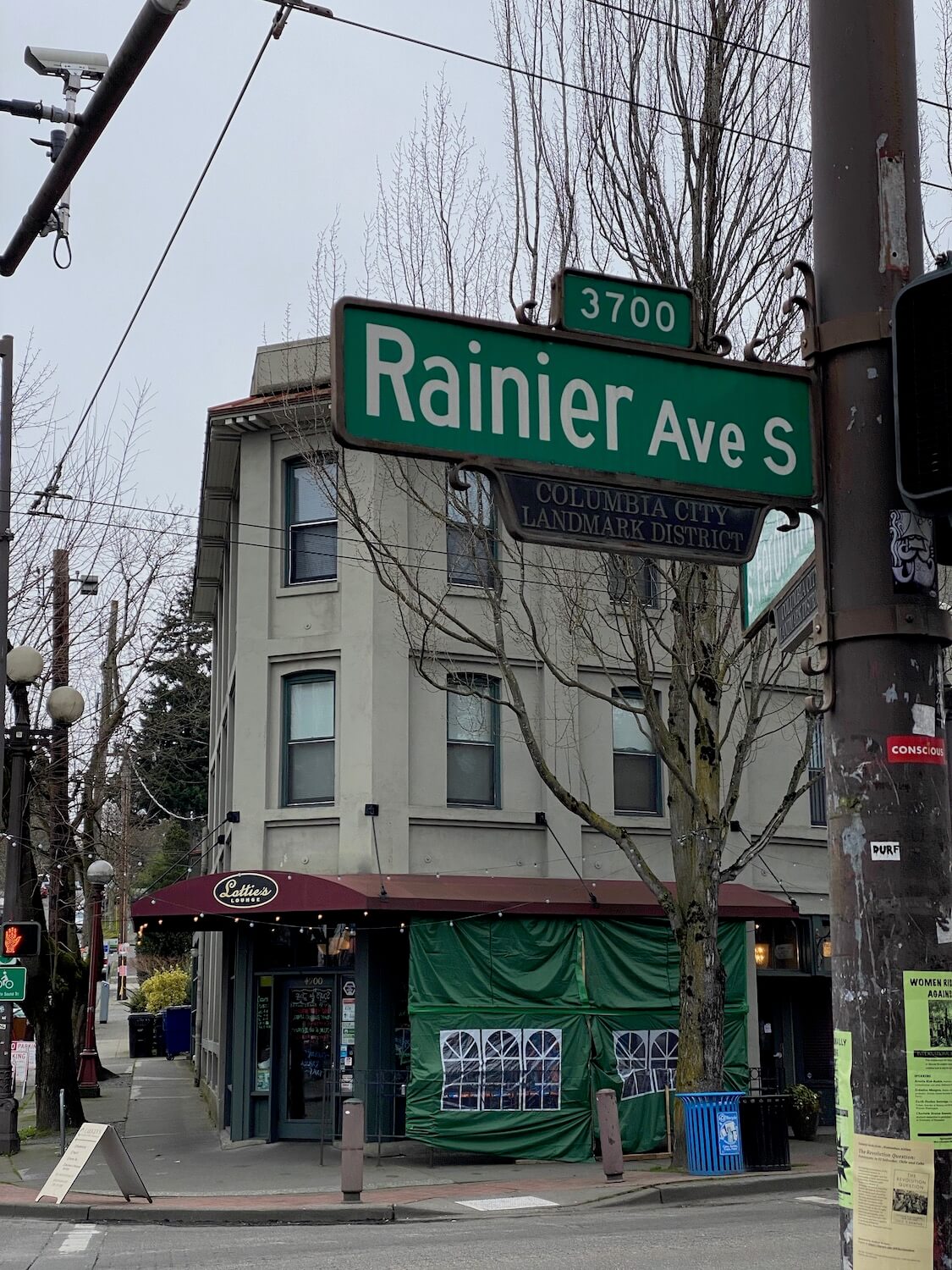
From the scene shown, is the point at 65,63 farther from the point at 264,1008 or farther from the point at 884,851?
the point at 264,1008

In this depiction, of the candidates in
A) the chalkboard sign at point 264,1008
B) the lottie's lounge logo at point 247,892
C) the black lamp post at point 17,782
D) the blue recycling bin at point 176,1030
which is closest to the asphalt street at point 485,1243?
the black lamp post at point 17,782

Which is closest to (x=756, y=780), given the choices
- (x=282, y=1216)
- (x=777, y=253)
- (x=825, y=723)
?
(x=777, y=253)

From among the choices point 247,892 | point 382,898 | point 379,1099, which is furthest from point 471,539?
point 379,1099

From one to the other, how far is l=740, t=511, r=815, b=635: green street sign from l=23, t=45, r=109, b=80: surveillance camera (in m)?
6.08

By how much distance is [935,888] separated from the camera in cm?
337

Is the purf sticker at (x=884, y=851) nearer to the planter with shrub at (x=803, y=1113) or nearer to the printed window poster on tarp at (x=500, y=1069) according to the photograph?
the printed window poster on tarp at (x=500, y=1069)

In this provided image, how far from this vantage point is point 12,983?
60.7 ft

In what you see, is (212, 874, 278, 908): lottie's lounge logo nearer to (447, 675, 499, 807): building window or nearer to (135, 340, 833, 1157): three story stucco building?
(135, 340, 833, 1157): three story stucco building

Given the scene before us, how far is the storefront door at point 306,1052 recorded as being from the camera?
20.5 metres

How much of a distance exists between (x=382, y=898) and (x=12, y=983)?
15.7 feet

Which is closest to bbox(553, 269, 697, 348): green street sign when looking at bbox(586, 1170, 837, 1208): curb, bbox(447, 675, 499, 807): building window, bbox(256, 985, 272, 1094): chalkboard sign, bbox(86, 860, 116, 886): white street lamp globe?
bbox(586, 1170, 837, 1208): curb

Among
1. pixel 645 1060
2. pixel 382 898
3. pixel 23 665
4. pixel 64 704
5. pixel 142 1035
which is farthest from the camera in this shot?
pixel 142 1035

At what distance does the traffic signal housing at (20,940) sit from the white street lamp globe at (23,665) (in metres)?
3.44

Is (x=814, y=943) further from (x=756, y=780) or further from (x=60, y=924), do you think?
(x=60, y=924)
